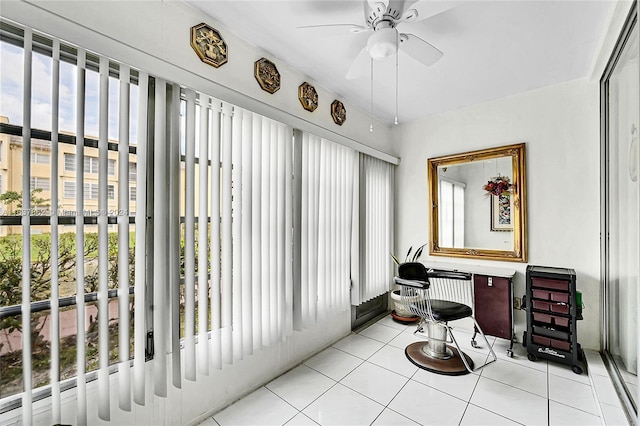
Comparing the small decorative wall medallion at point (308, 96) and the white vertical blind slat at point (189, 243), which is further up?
the small decorative wall medallion at point (308, 96)

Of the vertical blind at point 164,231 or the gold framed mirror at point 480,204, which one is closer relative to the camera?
the vertical blind at point 164,231

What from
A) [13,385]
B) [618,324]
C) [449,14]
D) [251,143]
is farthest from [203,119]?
[618,324]

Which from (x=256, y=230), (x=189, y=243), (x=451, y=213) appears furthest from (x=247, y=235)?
(x=451, y=213)

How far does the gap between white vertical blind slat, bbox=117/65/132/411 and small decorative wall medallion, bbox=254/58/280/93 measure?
2.95ft

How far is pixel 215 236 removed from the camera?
1.78 metres

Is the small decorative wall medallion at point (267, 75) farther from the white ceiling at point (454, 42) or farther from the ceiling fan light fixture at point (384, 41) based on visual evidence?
the ceiling fan light fixture at point (384, 41)

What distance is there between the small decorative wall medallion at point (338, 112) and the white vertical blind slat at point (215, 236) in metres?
1.35

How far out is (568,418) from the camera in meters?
1.79

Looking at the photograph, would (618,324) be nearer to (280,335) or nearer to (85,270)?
(280,335)

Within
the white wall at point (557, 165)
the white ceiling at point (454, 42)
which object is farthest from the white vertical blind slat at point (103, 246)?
the white wall at point (557, 165)

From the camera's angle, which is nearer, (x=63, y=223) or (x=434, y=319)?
(x=63, y=223)

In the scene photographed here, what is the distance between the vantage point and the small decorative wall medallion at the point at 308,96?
8.10 feet

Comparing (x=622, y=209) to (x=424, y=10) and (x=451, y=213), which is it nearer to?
(x=451, y=213)

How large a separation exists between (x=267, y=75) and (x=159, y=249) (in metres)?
1.46
